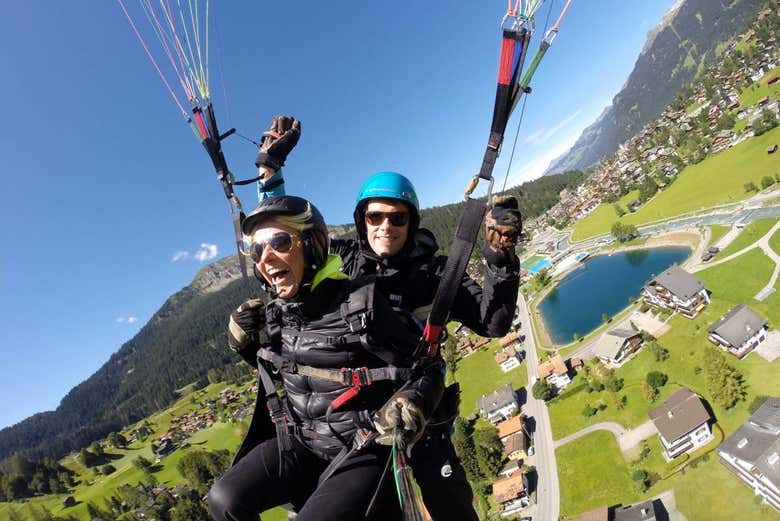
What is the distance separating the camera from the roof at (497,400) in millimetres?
47041

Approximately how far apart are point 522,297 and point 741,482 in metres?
65.7

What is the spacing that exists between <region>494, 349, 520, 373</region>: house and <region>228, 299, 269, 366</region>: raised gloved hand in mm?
60515

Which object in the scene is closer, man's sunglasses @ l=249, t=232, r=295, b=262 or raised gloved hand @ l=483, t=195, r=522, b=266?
raised gloved hand @ l=483, t=195, r=522, b=266

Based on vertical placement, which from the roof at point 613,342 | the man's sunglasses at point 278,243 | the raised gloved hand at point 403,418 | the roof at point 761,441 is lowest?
the roof at point 761,441

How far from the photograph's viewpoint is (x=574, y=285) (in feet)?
273

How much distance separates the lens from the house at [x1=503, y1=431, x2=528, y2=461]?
38.6 m

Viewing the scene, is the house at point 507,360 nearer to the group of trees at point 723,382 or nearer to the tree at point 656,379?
the tree at point 656,379

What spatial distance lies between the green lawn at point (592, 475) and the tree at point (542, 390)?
9728mm

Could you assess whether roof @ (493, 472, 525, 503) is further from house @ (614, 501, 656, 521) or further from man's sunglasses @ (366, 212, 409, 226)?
man's sunglasses @ (366, 212, 409, 226)

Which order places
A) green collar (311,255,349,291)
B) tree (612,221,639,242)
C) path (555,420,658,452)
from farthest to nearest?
tree (612,221,639,242), path (555,420,658,452), green collar (311,255,349,291)

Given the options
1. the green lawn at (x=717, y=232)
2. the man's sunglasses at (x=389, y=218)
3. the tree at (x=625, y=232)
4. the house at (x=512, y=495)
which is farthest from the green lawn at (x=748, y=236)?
the man's sunglasses at (x=389, y=218)

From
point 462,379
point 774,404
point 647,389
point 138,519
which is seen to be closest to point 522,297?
point 462,379

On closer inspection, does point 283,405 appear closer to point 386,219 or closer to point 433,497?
point 433,497

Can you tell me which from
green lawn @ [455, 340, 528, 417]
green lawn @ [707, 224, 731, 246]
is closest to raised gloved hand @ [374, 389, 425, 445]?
green lawn @ [455, 340, 528, 417]
